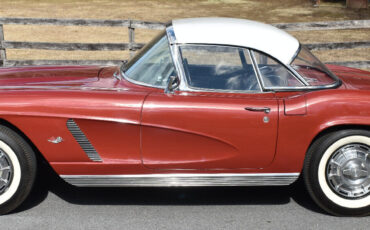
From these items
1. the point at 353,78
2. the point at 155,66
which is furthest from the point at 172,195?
the point at 353,78

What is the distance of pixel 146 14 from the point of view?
21.7m

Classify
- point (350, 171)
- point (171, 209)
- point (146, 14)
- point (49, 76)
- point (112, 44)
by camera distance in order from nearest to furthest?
point (350, 171) → point (171, 209) → point (49, 76) → point (112, 44) → point (146, 14)

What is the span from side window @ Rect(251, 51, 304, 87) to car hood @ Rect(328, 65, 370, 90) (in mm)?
485

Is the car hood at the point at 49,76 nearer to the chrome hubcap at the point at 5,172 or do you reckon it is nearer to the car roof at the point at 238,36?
the chrome hubcap at the point at 5,172

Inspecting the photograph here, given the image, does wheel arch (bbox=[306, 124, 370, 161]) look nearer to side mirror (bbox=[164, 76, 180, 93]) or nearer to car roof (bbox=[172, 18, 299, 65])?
car roof (bbox=[172, 18, 299, 65])

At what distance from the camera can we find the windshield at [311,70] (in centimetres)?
422

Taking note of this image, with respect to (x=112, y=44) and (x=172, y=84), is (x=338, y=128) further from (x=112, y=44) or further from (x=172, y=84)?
(x=112, y=44)

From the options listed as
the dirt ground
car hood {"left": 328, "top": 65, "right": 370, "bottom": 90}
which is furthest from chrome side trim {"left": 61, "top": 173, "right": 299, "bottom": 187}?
the dirt ground

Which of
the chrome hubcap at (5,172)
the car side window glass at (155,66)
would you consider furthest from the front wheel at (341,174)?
the chrome hubcap at (5,172)

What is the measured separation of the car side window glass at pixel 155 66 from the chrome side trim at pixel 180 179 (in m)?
0.74

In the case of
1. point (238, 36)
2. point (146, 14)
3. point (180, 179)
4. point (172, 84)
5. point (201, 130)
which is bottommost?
point (146, 14)

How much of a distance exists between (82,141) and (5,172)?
0.63m

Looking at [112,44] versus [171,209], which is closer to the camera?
[171,209]

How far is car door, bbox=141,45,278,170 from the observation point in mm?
3893
